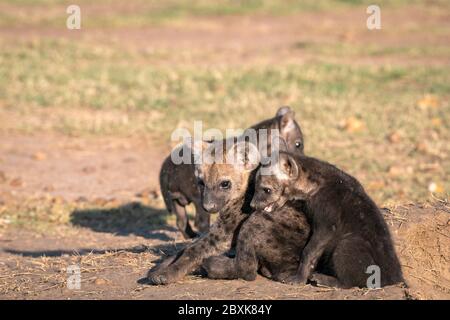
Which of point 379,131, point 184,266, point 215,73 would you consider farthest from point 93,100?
point 184,266

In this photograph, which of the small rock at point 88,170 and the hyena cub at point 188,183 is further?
the small rock at point 88,170

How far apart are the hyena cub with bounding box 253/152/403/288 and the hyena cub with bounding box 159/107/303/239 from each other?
2.00 metres

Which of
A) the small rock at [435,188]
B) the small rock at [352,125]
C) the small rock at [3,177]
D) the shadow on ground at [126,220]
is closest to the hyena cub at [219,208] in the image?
the shadow on ground at [126,220]

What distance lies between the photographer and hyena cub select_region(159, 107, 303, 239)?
849 centimetres

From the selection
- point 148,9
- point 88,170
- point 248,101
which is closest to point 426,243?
point 88,170

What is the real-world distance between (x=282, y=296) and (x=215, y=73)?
11145 millimetres

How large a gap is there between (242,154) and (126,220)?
3.57 m

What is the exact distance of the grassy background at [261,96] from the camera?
1205cm

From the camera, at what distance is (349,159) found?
1173cm

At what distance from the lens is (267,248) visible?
20.6 feet

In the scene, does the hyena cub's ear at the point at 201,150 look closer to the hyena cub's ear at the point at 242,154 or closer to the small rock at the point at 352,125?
the hyena cub's ear at the point at 242,154

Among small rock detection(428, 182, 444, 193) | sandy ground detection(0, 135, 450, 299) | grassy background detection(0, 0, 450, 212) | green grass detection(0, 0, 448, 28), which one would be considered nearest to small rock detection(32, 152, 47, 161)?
sandy ground detection(0, 135, 450, 299)

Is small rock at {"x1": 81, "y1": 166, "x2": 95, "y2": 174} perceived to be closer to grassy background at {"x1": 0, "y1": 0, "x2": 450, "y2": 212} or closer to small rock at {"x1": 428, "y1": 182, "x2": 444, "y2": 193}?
grassy background at {"x1": 0, "y1": 0, "x2": 450, "y2": 212}

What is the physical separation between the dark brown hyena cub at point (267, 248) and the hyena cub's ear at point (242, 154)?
1.51ft
